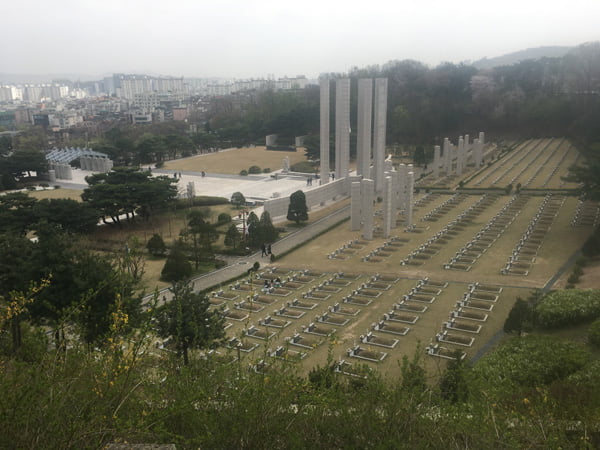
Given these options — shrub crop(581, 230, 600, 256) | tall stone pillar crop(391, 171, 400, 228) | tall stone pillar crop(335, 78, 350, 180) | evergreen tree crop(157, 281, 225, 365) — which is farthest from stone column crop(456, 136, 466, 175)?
evergreen tree crop(157, 281, 225, 365)

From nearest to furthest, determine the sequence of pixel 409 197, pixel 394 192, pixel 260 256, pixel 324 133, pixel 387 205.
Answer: pixel 260 256 → pixel 387 205 → pixel 394 192 → pixel 409 197 → pixel 324 133

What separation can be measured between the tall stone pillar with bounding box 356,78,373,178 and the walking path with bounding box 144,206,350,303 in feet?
13.8

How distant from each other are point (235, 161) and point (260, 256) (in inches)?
1078

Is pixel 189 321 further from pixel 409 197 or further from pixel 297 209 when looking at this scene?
pixel 409 197

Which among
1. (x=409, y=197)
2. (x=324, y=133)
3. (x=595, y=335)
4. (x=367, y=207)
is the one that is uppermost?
(x=324, y=133)

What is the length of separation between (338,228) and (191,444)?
21564mm

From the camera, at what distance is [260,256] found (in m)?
22.5

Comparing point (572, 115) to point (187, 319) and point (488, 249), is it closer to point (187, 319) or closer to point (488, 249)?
point (488, 249)

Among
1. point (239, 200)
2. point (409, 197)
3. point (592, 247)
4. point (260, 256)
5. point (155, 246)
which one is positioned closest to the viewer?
point (592, 247)

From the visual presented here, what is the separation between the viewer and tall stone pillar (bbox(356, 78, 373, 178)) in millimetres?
31531

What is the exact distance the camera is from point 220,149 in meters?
57.4

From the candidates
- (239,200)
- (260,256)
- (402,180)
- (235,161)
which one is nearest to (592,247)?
(402,180)

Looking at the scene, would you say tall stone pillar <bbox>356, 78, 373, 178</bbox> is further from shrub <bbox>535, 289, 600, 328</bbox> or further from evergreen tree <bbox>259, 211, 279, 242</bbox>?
shrub <bbox>535, 289, 600, 328</bbox>

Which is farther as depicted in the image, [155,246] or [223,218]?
[223,218]
